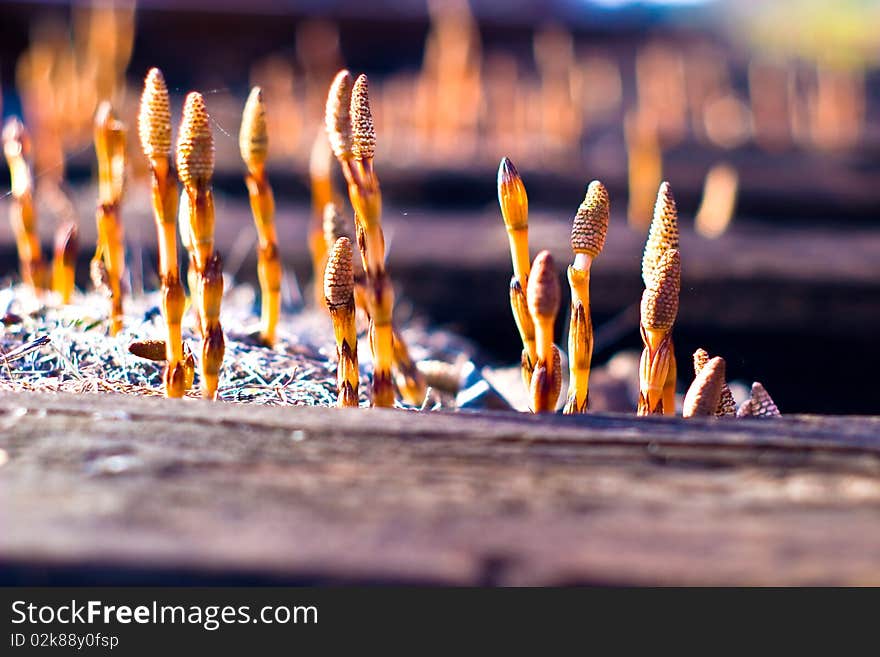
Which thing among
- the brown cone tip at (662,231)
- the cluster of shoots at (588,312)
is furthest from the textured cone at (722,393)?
the brown cone tip at (662,231)

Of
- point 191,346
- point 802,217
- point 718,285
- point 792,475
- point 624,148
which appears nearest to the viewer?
point 792,475

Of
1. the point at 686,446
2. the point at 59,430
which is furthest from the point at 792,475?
the point at 59,430

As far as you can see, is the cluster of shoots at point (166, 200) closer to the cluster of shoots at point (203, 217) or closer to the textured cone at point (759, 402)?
the cluster of shoots at point (203, 217)

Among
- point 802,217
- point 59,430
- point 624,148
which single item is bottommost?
point 59,430

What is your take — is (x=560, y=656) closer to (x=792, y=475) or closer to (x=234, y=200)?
(x=792, y=475)

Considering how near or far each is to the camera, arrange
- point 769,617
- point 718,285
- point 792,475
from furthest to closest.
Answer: point 718,285
point 792,475
point 769,617
